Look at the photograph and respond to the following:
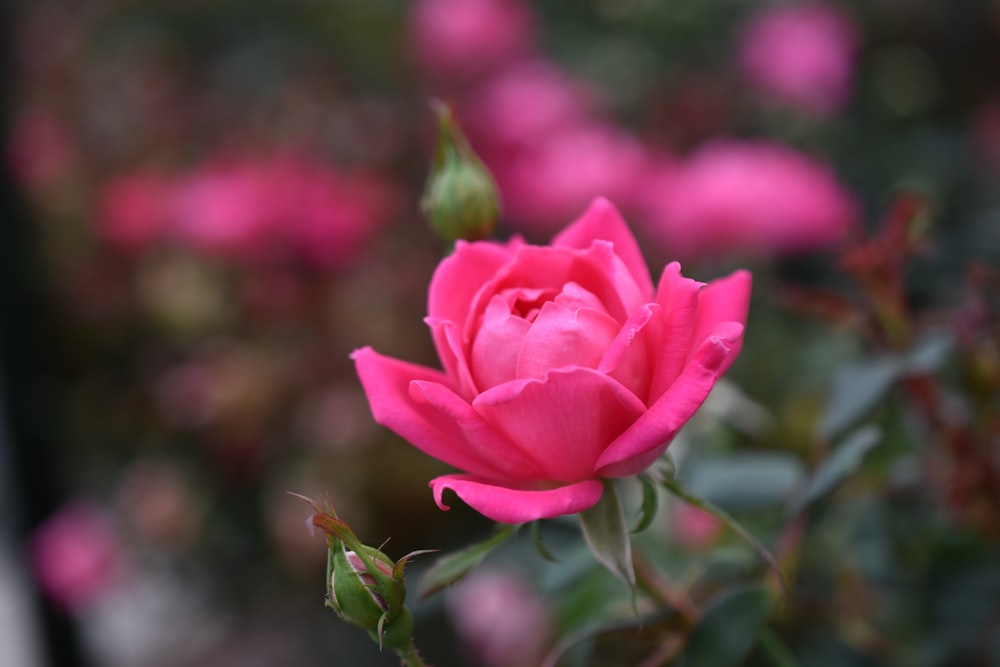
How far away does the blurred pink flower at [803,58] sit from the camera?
112 cm

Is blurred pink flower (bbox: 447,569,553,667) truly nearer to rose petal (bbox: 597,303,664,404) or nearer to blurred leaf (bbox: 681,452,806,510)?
blurred leaf (bbox: 681,452,806,510)

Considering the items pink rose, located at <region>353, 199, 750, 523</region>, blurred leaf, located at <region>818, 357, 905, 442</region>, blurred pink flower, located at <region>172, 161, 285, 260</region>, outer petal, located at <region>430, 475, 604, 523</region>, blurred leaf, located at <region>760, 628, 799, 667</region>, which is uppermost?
pink rose, located at <region>353, 199, 750, 523</region>

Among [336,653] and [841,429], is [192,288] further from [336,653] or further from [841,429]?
[841,429]

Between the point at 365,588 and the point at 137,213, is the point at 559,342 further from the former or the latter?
the point at 137,213

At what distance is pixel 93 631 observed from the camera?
52.5 inches

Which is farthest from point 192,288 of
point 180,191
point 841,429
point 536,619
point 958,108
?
point 958,108

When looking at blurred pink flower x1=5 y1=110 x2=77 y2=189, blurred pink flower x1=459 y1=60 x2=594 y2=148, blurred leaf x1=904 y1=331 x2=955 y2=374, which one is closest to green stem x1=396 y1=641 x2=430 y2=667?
blurred leaf x1=904 y1=331 x2=955 y2=374

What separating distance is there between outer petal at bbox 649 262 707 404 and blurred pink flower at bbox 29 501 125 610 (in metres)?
0.95

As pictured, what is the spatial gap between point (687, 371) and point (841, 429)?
17 centimetres

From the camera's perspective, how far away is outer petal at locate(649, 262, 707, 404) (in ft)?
0.87

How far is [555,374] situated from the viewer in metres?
0.26

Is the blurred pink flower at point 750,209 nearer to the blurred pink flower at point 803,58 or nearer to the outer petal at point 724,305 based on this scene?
the blurred pink flower at point 803,58

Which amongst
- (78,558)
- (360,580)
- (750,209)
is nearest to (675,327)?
(360,580)

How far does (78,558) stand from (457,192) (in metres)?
0.88
